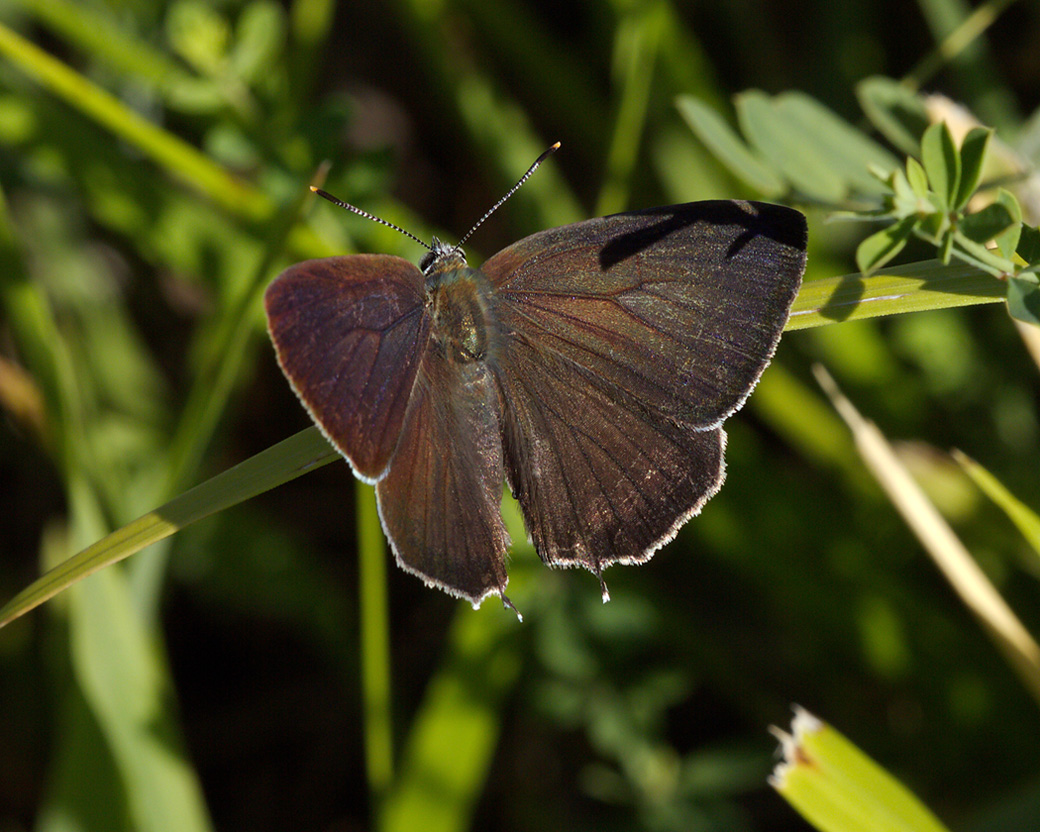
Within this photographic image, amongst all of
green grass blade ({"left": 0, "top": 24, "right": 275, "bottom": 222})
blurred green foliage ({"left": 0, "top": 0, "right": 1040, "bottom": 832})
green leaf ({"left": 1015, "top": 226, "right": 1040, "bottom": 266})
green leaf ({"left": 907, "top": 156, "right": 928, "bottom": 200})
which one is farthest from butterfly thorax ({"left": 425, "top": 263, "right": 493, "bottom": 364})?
green leaf ({"left": 1015, "top": 226, "right": 1040, "bottom": 266})

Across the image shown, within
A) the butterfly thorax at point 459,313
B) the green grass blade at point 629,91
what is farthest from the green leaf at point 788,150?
the green grass blade at point 629,91

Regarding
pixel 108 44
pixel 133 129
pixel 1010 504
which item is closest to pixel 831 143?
pixel 1010 504

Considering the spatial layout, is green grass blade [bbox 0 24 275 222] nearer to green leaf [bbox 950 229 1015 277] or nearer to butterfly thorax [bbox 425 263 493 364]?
butterfly thorax [bbox 425 263 493 364]

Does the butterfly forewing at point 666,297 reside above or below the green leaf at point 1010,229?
above

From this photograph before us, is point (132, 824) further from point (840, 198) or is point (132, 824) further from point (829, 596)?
point (840, 198)

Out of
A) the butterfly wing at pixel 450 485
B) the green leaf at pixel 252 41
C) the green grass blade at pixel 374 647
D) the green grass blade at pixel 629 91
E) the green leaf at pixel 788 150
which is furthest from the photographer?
the green grass blade at pixel 629 91

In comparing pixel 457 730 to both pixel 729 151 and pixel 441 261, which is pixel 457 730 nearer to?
pixel 441 261

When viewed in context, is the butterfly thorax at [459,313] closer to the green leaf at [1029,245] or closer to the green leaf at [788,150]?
the green leaf at [788,150]
